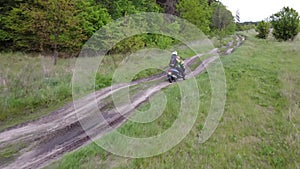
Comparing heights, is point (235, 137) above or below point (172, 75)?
below

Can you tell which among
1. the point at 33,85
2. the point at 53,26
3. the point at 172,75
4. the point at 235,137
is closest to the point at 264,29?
the point at 172,75

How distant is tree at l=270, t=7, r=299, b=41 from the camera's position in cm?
3431

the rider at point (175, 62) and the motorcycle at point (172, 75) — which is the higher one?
the rider at point (175, 62)

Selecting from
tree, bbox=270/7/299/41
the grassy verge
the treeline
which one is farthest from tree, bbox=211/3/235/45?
the grassy verge

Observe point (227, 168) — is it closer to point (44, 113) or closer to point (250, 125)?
point (250, 125)

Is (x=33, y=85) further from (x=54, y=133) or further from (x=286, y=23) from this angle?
(x=286, y=23)

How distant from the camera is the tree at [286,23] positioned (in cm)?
3431

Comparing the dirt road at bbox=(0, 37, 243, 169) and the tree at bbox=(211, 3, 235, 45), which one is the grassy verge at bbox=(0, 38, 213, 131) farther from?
the tree at bbox=(211, 3, 235, 45)

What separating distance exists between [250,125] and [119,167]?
4234 mm

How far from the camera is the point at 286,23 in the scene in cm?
3472

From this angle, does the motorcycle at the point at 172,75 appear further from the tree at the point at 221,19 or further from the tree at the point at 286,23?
the tree at the point at 221,19

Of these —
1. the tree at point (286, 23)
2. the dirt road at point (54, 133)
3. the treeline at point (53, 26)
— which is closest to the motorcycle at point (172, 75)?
the dirt road at point (54, 133)

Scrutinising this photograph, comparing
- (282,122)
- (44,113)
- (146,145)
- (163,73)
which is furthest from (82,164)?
(163,73)

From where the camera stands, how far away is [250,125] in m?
7.02
